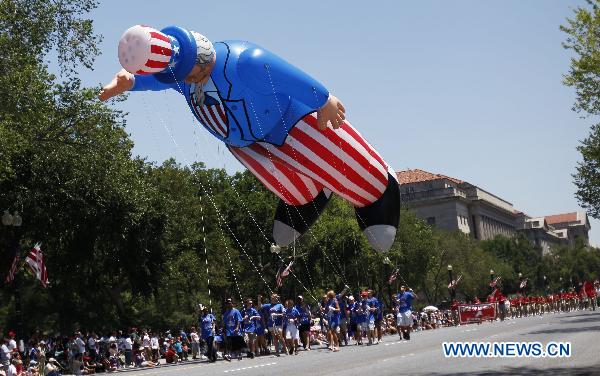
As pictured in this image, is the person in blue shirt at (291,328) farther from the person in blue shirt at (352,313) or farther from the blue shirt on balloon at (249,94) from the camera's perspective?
the blue shirt on balloon at (249,94)

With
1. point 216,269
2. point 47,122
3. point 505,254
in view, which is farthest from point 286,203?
point 505,254

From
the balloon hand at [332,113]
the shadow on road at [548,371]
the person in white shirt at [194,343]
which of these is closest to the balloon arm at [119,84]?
A: the balloon hand at [332,113]

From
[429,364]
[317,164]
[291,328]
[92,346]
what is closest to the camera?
[429,364]

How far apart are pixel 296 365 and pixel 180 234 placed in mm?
32485

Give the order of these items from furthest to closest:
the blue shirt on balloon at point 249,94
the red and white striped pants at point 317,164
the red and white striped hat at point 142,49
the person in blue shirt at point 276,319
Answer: the person in blue shirt at point 276,319
the red and white striped pants at point 317,164
the blue shirt on balloon at point 249,94
the red and white striped hat at point 142,49

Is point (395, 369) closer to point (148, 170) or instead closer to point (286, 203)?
point (286, 203)

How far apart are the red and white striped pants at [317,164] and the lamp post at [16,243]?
41.4ft

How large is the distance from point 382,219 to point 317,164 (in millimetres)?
2212

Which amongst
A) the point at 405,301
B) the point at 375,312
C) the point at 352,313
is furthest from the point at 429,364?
the point at 375,312

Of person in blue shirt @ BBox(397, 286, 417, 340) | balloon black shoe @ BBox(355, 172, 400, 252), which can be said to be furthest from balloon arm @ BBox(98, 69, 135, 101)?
person in blue shirt @ BBox(397, 286, 417, 340)

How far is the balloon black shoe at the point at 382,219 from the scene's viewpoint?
19984 mm

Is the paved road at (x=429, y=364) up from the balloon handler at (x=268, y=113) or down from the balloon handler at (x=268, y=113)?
down

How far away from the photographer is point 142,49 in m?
15.5

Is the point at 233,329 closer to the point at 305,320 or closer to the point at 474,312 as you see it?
the point at 305,320
